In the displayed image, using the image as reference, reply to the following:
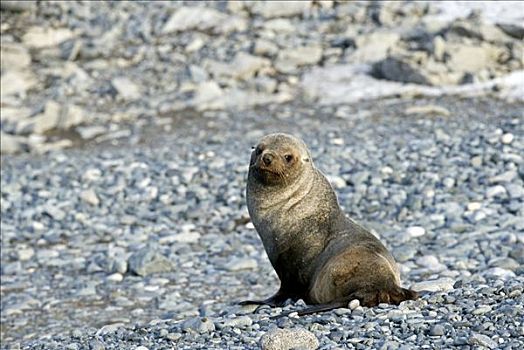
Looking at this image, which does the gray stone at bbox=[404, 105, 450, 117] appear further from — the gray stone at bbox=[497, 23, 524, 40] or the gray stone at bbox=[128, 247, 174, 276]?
the gray stone at bbox=[128, 247, 174, 276]

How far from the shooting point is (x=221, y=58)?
741 inches

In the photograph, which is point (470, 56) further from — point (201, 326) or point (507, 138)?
point (201, 326)

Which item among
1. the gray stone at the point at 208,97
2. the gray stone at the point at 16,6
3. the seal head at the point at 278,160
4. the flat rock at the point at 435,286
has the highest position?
the seal head at the point at 278,160

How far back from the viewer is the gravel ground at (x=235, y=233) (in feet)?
18.1

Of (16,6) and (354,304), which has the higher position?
(354,304)

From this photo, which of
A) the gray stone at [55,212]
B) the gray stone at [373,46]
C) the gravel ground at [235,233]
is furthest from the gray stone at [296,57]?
the gray stone at [55,212]

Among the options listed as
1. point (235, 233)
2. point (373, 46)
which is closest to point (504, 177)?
point (235, 233)

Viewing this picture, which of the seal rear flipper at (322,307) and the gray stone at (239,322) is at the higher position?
the seal rear flipper at (322,307)

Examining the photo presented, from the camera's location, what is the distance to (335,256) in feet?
20.1

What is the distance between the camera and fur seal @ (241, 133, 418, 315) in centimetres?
612

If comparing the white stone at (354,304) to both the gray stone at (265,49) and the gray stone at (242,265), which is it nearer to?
the gray stone at (242,265)

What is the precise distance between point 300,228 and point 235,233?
3.97 meters

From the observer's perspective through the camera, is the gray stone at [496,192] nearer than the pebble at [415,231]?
No

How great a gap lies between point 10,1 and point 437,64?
345 inches
